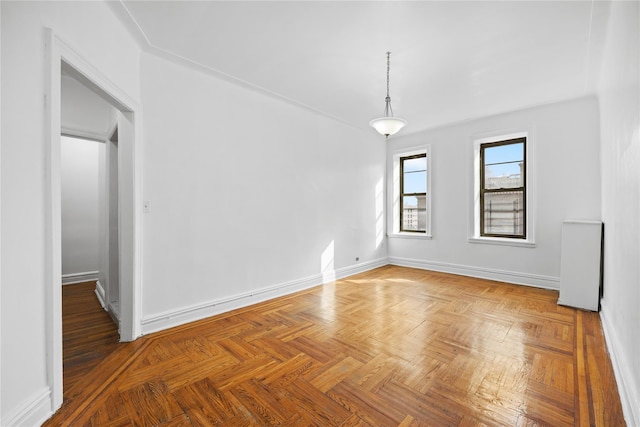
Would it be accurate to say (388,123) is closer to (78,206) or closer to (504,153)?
(504,153)

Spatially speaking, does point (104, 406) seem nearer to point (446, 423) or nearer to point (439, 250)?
point (446, 423)

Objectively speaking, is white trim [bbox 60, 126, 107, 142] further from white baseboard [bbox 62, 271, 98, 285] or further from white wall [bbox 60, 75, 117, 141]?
white baseboard [bbox 62, 271, 98, 285]

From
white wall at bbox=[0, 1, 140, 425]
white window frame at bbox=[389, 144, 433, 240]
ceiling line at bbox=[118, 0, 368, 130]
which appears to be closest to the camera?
white wall at bbox=[0, 1, 140, 425]

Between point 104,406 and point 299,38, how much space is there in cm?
299

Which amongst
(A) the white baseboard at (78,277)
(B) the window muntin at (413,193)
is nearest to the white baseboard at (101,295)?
(A) the white baseboard at (78,277)

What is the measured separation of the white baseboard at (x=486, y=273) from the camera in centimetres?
418

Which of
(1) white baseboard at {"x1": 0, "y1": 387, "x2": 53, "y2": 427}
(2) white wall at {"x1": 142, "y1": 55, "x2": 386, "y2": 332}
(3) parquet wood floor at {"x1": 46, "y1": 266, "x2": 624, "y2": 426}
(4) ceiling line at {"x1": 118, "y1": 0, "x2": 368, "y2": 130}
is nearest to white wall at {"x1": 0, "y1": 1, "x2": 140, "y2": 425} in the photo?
(1) white baseboard at {"x1": 0, "y1": 387, "x2": 53, "y2": 427}

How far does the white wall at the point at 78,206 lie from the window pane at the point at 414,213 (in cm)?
548

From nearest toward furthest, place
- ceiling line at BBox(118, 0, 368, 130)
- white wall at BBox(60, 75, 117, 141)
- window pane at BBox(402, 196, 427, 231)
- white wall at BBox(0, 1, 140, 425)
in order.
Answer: white wall at BBox(0, 1, 140, 425), ceiling line at BBox(118, 0, 368, 130), white wall at BBox(60, 75, 117, 141), window pane at BBox(402, 196, 427, 231)

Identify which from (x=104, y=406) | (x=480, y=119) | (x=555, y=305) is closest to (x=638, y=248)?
(x=555, y=305)

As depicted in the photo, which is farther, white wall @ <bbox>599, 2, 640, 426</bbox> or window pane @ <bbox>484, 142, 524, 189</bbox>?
window pane @ <bbox>484, 142, 524, 189</bbox>

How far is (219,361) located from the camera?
2234mm

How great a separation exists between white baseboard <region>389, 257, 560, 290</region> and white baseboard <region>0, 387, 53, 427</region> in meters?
5.17

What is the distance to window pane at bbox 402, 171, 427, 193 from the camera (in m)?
5.65
